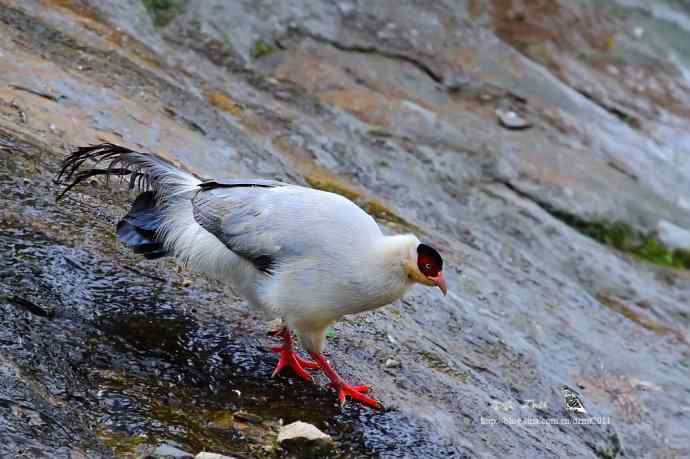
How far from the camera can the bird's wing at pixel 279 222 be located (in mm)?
4887

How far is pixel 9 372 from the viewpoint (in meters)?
4.27

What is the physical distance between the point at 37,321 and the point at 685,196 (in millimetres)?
9818

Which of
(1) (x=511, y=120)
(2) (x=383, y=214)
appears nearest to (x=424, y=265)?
(2) (x=383, y=214)

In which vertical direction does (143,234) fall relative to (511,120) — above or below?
above

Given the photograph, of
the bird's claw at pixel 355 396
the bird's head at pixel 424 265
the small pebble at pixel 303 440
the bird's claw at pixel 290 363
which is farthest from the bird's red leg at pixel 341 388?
the bird's head at pixel 424 265

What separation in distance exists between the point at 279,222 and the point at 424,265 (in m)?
0.85

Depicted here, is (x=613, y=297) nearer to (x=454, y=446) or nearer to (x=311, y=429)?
(x=454, y=446)

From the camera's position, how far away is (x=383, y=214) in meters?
8.52

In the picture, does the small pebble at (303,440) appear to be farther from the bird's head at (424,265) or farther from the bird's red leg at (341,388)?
the bird's head at (424,265)

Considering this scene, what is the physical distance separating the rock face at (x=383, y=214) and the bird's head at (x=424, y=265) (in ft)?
2.98

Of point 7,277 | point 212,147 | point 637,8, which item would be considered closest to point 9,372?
point 7,277

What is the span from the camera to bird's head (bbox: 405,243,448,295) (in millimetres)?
4785

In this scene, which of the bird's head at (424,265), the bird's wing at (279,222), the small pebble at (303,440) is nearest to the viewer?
the small pebble at (303,440)

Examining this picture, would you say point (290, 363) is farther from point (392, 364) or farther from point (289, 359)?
→ point (392, 364)
